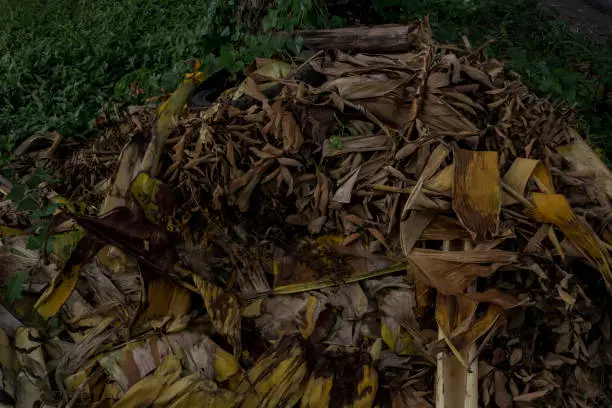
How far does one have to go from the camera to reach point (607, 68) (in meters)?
4.33

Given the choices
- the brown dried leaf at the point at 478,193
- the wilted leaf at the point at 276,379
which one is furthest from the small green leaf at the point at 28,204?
the brown dried leaf at the point at 478,193

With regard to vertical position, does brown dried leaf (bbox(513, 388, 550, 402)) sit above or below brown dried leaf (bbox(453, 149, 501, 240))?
below

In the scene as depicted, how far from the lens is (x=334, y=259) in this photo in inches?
92.4

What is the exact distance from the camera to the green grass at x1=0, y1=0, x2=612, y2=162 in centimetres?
343

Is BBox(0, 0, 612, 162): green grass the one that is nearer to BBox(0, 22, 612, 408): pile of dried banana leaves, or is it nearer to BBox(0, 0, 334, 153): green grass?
BBox(0, 0, 334, 153): green grass

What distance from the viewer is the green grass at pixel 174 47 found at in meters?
3.43

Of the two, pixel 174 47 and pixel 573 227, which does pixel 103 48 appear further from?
pixel 573 227

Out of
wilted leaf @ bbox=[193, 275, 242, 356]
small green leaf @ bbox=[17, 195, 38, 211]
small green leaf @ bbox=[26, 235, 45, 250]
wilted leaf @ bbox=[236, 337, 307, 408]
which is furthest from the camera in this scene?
small green leaf @ bbox=[17, 195, 38, 211]

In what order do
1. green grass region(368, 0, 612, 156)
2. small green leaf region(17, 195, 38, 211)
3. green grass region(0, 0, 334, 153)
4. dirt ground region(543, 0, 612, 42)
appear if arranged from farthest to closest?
1. dirt ground region(543, 0, 612, 42)
2. green grass region(368, 0, 612, 156)
3. green grass region(0, 0, 334, 153)
4. small green leaf region(17, 195, 38, 211)

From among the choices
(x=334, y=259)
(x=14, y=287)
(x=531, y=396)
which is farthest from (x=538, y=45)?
(x=14, y=287)

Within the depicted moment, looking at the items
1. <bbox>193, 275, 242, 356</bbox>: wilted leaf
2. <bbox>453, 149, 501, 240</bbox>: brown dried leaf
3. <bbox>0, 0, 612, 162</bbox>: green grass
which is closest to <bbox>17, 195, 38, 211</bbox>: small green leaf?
<bbox>0, 0, 612, 162</bbox>: green grass

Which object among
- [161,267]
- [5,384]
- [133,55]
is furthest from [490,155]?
[133,55]

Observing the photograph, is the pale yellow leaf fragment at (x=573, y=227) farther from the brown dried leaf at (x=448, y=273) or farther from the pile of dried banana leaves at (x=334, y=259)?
the brown dried leaf at (x=448, y=273)

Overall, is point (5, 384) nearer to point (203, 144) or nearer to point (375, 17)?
point (203, 144)
